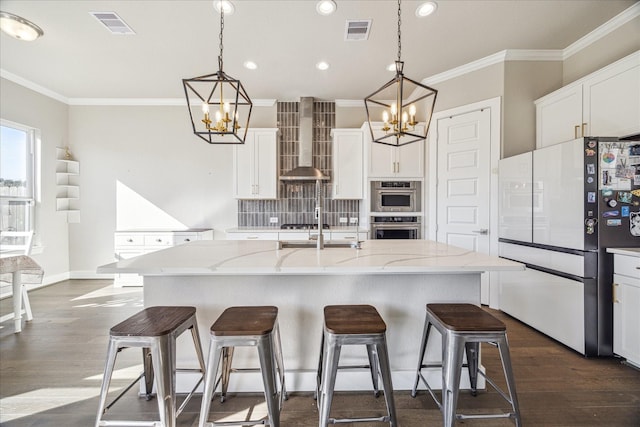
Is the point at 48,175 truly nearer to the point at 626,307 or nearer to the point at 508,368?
the point at 508,368

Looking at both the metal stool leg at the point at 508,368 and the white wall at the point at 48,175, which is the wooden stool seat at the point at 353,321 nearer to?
the metal stool leg at the point at 508,368

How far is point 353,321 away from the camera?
1459 millimetres

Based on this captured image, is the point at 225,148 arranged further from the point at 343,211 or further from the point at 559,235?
the point at 559,235

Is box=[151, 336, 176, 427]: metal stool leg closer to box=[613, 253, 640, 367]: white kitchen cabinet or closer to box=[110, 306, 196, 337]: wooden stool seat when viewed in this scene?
box=[110, 306, 196, 337]: wooden stool seat

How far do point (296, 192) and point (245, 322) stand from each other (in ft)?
11.3

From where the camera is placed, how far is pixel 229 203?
4.80m

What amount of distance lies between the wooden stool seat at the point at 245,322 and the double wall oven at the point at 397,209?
2764 mm

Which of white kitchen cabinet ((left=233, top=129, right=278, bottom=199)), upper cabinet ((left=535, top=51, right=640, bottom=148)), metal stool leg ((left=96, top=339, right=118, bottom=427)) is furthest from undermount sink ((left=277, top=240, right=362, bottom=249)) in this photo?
upper cabinet ((left=535, top=51, right=640, bottom=148))

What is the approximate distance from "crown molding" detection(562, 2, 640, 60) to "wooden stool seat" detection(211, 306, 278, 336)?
387 cm

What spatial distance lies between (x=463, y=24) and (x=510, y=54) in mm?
908

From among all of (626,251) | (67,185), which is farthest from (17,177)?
(626,251)

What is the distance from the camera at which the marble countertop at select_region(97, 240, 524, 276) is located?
1453 mm

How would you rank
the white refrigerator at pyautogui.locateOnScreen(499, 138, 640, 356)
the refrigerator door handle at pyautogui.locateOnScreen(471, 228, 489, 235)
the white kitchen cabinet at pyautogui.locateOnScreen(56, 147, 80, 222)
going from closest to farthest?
the white refrigerator at pyautogui.locateOnScreen(499, 138, 640, 356), the refrigerator door handle at pyautogui.locateOnScreen(471, 228, 489, 235), the white kitchen cabinet at pyautogui.locateOnScreen(56, 147, 80, 222)

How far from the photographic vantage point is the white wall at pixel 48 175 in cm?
407
